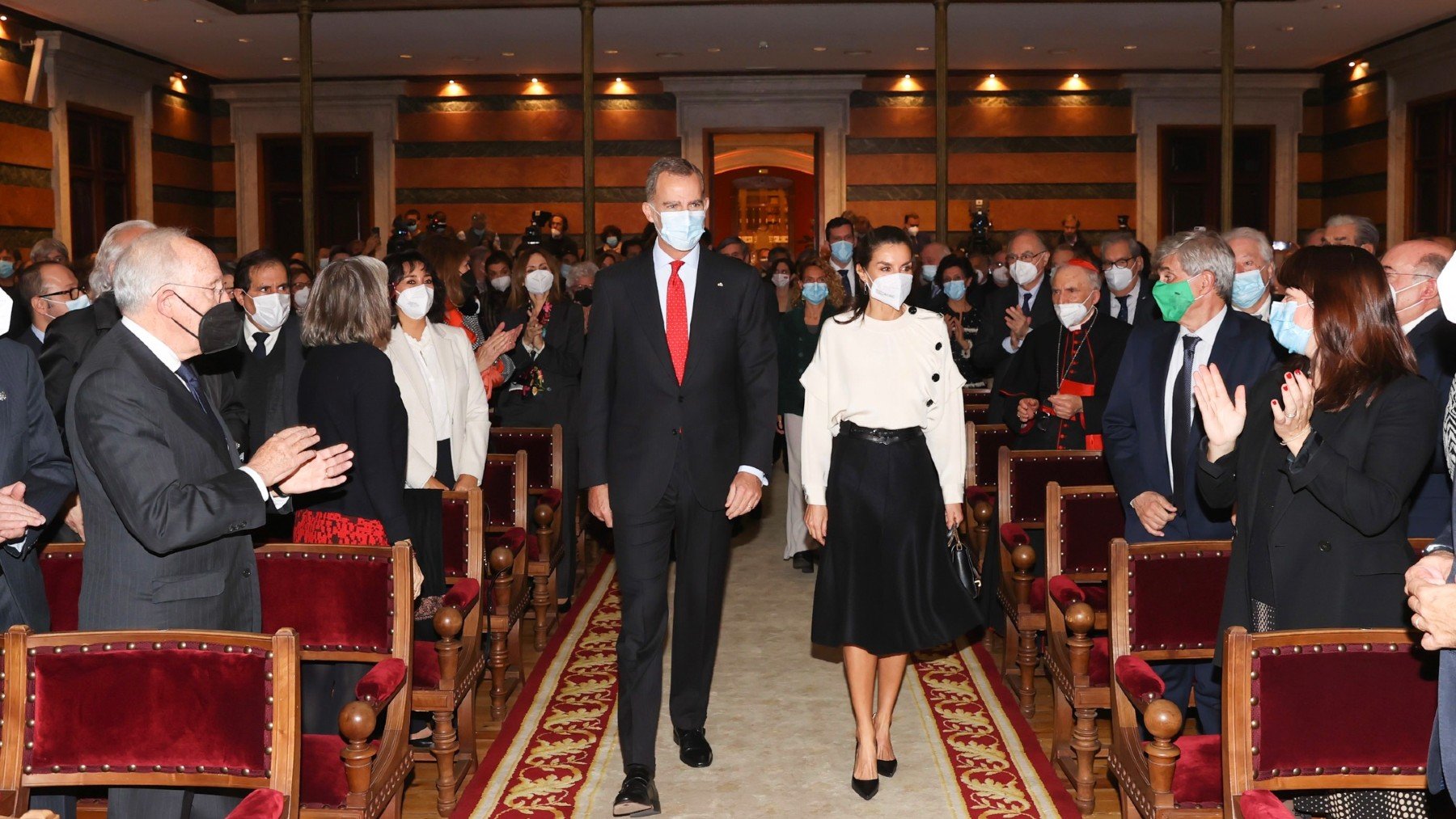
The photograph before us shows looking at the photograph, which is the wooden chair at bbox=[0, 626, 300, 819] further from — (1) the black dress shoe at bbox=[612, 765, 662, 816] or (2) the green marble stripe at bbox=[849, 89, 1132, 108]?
(2) the green marble stripe at bbox=[849, 89, 1132, 108]

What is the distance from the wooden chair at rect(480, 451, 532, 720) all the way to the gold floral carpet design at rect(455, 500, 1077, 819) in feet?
0.49

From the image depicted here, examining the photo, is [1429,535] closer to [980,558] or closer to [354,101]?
[980,558]

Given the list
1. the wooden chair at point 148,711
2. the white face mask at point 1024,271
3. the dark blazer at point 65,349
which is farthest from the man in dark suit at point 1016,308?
the wooden chair at point 148,711

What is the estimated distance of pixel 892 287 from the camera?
12.4 feet

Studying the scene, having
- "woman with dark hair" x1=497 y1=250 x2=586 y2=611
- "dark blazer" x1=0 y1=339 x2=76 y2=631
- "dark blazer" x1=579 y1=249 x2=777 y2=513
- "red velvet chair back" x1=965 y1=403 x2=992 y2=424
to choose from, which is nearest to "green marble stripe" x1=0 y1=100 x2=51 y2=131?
"woman with dark hair" x1=497 y1=250 x2=586 y2=611

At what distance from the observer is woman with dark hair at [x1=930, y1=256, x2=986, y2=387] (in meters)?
7.69

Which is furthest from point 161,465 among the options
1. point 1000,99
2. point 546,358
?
point 1000,99

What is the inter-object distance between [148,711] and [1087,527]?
294cm

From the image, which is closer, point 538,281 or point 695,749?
point 695,749

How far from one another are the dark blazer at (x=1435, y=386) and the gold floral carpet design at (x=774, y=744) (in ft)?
4.17

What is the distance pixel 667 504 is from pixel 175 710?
1.66 m

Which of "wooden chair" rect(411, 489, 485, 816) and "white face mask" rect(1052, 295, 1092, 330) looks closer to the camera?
"wooden chair" rect(411, 489, 485, 816)

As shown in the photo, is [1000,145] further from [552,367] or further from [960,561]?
[960,561]

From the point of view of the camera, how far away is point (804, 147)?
21.4m
